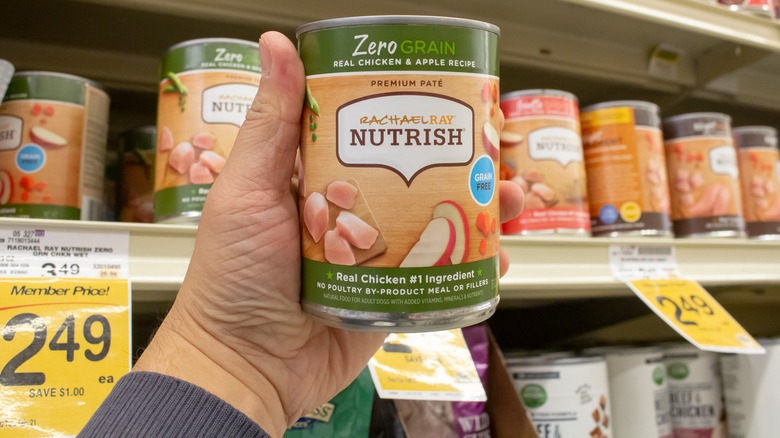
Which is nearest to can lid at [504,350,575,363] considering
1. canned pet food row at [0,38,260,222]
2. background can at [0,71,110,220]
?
canned pet food row at [0,38,260,222]

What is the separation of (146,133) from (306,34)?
1.88 feet

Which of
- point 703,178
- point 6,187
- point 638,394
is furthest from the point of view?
point 703,178

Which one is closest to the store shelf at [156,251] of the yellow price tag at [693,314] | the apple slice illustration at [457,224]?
the apple slice illustration at [457,224]

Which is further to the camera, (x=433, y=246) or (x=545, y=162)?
(x=545, y=162)

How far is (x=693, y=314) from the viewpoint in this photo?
41.3 inches

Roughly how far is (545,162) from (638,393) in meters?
0.45

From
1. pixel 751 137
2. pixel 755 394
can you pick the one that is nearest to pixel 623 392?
pixel 755 394

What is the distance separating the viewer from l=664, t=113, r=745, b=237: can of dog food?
47.3 inches

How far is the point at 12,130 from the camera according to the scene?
0.86 meters

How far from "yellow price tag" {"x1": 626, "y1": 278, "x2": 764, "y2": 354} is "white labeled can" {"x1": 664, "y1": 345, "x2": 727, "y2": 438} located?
161mm

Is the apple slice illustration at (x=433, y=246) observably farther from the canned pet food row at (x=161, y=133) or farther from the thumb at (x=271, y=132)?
the canned pet food row at (x=161, y=133)

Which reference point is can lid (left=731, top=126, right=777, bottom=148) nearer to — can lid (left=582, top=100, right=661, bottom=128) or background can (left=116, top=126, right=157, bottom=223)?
can lid (left=582, top=100, right=661, bottom=128)

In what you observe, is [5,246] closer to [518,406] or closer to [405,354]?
[405,354]

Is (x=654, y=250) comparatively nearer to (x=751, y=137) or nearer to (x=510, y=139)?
(x=510, y=139)
